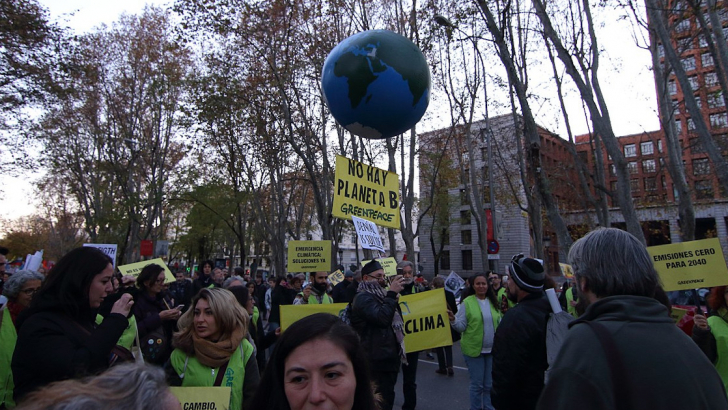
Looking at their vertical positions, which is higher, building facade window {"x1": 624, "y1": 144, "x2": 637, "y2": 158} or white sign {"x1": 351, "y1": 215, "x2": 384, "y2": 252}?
building facade window {"x1": 624, "y1": 144, "x2": 637, "y2": 158}

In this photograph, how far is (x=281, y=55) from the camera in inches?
572

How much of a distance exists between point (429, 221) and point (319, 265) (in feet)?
118

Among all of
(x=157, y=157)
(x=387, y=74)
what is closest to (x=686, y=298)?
(x=387, y=74)

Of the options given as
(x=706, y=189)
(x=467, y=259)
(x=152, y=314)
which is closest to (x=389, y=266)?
(x=152, y=314)

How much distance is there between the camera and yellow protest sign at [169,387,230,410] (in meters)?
2.40

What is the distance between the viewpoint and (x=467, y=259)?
4647 centimetres

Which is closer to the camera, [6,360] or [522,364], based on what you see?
[6,360]

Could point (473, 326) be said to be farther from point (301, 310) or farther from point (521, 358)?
point (521, 358)

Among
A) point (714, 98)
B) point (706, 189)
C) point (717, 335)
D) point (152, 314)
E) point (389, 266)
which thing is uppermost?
point (714, 98)

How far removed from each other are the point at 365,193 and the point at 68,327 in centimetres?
335

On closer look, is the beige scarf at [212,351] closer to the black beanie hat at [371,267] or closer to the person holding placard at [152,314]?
the person holding placard at [152,314]

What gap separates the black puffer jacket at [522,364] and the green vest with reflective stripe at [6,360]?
9.92ft

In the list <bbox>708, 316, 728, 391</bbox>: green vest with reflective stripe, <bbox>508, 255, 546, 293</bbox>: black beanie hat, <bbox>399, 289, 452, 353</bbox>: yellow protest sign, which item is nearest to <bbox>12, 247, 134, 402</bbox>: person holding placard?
<bbox>508, 255, 546, 293</bbox>: black beanie hat

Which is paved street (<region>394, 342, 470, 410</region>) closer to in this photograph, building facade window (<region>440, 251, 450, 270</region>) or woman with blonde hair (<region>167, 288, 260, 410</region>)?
woman with blonde hair (<region>167, 288, 260, 410</region>)
